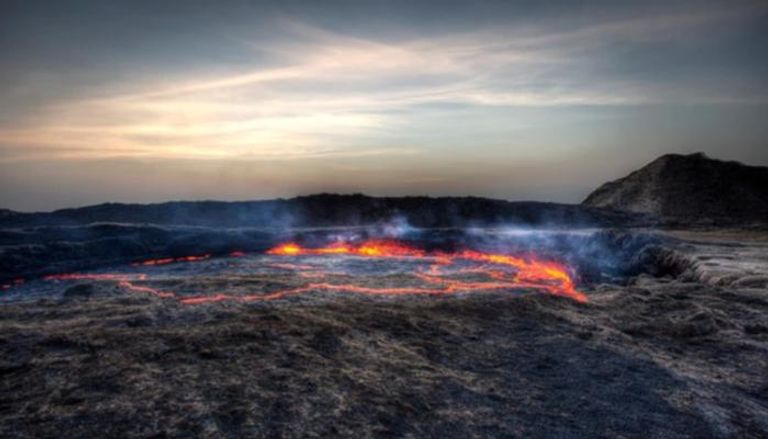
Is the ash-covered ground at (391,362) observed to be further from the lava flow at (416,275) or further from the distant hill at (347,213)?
the distant hill at (347,213)

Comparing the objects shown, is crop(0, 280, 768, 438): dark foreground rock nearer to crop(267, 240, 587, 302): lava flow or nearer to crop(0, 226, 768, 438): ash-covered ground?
crop(0, 226, 768, 438): ash-covered ground

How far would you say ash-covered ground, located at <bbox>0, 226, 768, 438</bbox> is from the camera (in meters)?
4.76

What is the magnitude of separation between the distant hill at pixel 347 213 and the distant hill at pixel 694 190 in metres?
6.59

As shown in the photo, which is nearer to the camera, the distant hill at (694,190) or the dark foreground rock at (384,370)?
the dark foreground rock at (384,370)

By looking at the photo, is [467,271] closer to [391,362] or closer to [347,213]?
[391,362]

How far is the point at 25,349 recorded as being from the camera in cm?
637

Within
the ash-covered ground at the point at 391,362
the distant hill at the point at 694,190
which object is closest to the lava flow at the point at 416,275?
the ash-covered ground at the point at 391,362

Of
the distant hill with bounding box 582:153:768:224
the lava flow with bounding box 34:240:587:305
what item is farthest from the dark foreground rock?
the distant hill with bounding box 582:153:768:224

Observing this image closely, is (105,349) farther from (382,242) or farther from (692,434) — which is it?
(382,242)

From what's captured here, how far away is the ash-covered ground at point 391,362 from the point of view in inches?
187

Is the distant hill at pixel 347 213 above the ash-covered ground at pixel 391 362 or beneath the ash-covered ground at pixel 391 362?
above

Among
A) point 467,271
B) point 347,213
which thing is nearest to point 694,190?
point 347,213

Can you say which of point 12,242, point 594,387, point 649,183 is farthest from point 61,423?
point 649,183

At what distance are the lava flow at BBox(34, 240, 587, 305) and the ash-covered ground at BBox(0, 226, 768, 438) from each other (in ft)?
1.45
